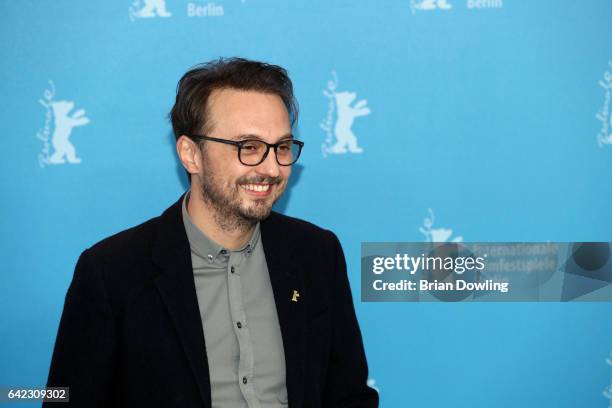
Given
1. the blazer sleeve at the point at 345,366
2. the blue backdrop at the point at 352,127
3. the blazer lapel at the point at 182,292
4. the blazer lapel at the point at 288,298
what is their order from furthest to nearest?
the blue backdrop at the point at 352,127 < the blazer sleeve at the point at 345,366 < the blazer lapel at the point at 288,298 < the blazer lapel at the point at 182,292

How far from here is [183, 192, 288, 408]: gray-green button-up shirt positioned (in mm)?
1705

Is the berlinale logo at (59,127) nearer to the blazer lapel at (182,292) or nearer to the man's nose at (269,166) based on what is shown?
the blazer lapel at (182,292)

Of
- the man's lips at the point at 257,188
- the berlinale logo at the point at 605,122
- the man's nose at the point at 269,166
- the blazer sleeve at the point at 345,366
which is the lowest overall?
the blazer sleeve at the point at 345,366

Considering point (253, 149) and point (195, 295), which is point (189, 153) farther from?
point (195, 295)

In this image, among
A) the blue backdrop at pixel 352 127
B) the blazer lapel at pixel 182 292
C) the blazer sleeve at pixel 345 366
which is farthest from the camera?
the blue backdrop at pixel 352 127

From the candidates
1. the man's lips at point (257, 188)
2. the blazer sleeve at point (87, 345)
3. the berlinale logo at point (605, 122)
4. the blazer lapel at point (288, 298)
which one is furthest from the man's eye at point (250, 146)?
the berlinale logo at point (605, 122)

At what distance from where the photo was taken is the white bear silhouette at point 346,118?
229cm

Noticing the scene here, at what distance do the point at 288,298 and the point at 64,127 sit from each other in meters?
1.12

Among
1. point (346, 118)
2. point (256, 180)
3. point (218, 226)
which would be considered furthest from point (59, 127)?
point (346, 118)

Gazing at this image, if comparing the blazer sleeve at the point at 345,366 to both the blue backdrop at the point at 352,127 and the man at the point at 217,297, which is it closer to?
the man at the point at 217,297

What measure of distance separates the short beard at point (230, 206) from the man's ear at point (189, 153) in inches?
1.5

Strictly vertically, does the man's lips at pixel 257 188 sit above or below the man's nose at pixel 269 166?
below

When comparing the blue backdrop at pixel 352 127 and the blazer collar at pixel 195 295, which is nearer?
the blazer collar at pixel 195 295

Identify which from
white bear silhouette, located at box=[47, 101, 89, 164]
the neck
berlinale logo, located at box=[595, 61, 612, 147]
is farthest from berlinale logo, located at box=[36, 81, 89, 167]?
berlinale logo, located at box=[595, 61, 612, 147]
